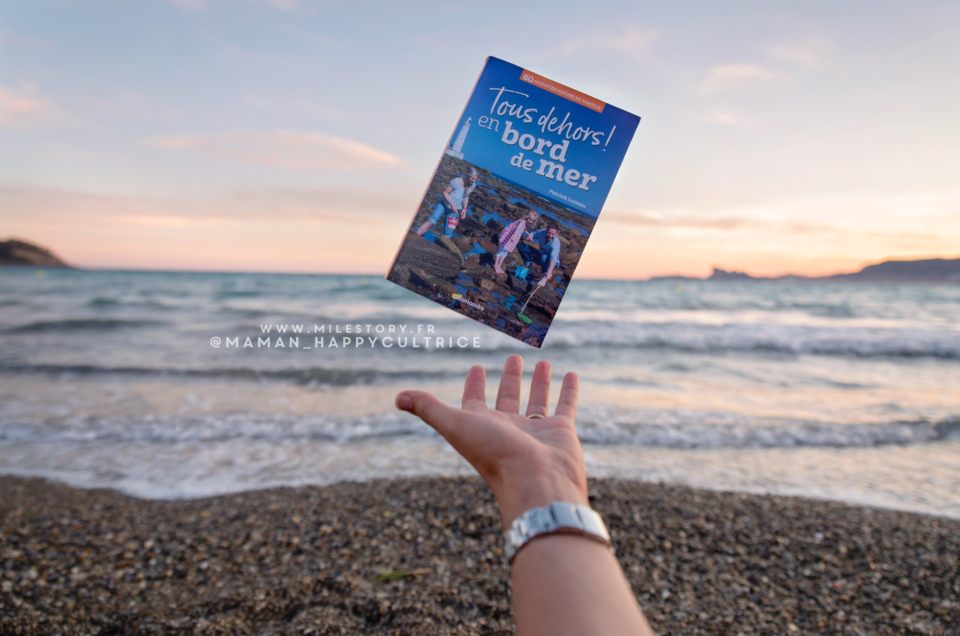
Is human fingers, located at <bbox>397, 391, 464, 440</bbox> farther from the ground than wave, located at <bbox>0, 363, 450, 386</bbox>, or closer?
farther from the ground

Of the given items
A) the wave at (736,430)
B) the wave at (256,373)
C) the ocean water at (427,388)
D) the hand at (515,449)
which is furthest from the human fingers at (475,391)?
the wave at (256,373)

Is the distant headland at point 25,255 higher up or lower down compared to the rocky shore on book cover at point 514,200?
lower down

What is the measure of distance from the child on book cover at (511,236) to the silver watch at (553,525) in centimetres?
71

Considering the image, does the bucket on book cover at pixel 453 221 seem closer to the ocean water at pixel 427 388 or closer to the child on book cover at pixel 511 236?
the child on book cover at pixel 511 236

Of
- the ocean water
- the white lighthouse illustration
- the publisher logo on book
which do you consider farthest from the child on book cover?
the ocean water

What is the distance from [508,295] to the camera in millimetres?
1457

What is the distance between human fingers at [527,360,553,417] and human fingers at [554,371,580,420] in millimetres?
48

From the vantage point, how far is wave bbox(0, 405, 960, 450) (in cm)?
571

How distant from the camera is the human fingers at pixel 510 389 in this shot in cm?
163

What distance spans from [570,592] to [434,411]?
26.4 inches

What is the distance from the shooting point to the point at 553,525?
0.99 metres

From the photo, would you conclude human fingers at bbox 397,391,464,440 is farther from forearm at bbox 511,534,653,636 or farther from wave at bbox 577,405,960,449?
wave at bbox 577,405,960,449

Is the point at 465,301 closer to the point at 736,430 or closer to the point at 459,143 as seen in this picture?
the point at 459,143

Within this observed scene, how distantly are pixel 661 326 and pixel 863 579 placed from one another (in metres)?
12.0
